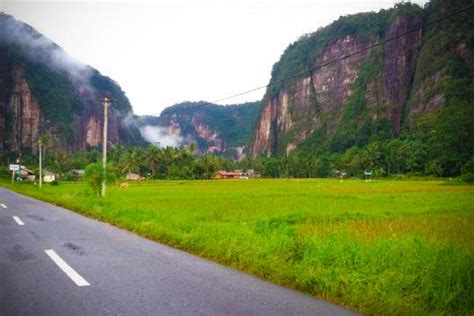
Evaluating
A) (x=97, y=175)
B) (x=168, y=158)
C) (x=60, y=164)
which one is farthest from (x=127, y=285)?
(x=60, y=164)

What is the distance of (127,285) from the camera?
532 centimetres

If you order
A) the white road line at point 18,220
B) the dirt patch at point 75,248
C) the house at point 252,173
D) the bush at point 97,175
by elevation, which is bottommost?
the house at point 252,173

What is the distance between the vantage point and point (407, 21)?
6344 inches

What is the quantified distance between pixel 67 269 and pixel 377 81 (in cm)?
16961

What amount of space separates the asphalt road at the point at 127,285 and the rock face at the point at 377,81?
419ft

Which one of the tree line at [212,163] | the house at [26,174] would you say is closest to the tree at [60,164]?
the tree line at [212,163]

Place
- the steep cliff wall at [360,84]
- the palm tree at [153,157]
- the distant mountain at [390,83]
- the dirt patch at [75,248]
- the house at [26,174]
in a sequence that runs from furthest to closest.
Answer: the steep cliff wall at [360,84] → the distant mountain at [390,83] → the palm tree at [153,157] → the house at [26,174] → the dirt patch at [75,248]

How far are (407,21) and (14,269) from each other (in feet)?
592

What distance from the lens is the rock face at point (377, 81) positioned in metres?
135

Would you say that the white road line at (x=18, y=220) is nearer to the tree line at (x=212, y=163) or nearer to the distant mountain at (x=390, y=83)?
the tree line at (x=212, y=163)

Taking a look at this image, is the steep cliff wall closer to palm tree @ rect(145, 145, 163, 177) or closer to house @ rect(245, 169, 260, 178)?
house @ rect(245, 169, 260, 178)

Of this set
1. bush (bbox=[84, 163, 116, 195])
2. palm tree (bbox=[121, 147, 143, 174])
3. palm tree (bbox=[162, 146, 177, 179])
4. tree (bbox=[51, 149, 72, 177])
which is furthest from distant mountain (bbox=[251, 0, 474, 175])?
tree (bbox=[51, 149, 72, 177])

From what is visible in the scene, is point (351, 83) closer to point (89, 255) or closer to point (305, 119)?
point (305, 119)

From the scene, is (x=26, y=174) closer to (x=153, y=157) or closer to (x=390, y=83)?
(x=153, y=157)
